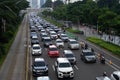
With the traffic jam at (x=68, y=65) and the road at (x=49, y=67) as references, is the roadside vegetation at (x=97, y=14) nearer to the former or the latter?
the traffic jam at (x=68, y=65)

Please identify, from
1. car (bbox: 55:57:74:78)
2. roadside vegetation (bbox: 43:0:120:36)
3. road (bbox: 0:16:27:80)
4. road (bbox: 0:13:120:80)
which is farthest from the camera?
roadside vegetation (bbox: 43:0:120:36)

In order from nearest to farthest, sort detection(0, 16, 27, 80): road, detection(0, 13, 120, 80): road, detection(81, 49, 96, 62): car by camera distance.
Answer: detection(0, 13, 120, 80): road → detection(0, 16, 27, 80): road → detection(81, 49, 96, 62): car

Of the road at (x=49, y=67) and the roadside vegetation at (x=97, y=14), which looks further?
the roadside vegetation at (x=97, y=14)

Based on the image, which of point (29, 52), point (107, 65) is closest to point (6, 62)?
point (29, 52)

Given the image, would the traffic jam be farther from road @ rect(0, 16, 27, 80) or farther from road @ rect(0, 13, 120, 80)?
road @ rect(0, 16, 27, 80)

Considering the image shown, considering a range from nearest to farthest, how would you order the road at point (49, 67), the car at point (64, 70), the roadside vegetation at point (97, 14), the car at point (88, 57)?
the car at point (64, 70) → the road at point (49, 67) → the car at point (88, 57) → the roadside vegetation at point (97, 14)

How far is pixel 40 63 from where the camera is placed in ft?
121

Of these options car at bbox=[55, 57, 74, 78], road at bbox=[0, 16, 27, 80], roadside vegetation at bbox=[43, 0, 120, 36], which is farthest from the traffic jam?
roadside vegetation at bbox=[43, 0, 120, 36]

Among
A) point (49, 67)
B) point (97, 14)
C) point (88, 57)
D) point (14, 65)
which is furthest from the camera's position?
point (97, 14)

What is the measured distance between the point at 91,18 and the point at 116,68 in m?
56.1

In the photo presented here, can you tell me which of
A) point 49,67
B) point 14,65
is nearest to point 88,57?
point 49,67

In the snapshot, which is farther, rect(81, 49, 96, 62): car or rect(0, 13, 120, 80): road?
rect(81, 49, 96, 62): car

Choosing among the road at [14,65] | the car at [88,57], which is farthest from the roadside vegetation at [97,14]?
the car at [88,57]

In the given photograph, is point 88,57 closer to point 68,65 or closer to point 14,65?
point 68,65
